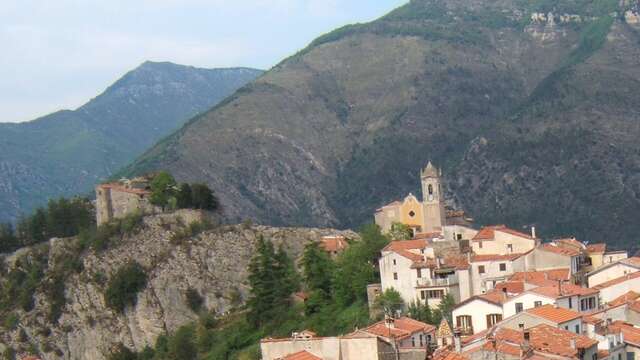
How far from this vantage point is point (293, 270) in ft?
326

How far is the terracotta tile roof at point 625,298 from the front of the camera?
68.3 meters

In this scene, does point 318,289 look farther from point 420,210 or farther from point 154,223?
point 154,223

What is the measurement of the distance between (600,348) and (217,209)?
6600 centimetres

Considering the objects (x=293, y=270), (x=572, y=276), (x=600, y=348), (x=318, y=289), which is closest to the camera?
(x=600, y=348)

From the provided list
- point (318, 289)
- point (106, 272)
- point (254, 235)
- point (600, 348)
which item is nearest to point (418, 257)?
point (318, 289)

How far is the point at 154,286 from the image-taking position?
115m

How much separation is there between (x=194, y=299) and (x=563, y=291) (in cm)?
5191

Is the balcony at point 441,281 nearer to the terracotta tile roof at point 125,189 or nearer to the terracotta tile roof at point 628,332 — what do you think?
the terracotta tile roof at point 628,332

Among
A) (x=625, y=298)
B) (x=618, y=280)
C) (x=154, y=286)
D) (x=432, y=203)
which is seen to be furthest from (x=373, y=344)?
(x=154, y=286)

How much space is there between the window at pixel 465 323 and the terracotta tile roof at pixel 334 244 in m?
29.5

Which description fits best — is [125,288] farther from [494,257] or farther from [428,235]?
[494,257]

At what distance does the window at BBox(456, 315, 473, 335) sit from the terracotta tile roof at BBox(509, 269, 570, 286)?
4.48m

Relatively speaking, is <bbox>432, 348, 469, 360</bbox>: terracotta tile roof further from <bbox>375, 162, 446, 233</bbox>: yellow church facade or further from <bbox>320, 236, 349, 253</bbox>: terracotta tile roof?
<bbox>320, 236, 349, 253</bbox>: terracotta tile roof

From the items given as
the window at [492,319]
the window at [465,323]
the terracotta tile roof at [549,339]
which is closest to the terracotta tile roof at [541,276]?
the window at [492,319]
